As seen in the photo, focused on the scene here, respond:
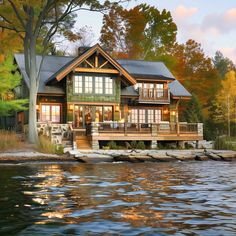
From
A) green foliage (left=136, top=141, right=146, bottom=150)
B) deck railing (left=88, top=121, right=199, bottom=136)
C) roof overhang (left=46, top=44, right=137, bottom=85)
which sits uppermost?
roof overhang (left=46, top=44, right=137, bottom=85)

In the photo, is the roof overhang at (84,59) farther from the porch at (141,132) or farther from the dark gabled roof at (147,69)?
the porch at (141,132)

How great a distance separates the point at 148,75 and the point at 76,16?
10.3 meters

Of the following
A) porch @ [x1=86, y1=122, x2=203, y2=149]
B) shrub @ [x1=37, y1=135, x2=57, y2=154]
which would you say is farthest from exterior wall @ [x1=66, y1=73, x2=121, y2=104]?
shrub @ [x1=37, y1=135, x2=57, y2=154]

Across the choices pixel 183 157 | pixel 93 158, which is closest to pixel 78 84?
pixel 93 158

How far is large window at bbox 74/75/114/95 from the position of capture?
35.9 m

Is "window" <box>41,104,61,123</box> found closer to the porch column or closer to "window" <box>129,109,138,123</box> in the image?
the porch column

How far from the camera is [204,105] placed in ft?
190

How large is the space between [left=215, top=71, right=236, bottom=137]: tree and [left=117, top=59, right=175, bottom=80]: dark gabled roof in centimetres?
1003

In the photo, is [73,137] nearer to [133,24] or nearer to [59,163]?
[59,163]

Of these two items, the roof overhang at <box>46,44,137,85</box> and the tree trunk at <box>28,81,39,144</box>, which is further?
the roof overhang at <box>46,44,137,85</box>

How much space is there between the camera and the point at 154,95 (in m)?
37.4

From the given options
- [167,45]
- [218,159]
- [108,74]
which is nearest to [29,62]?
[108,74]

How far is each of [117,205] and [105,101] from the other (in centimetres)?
2685

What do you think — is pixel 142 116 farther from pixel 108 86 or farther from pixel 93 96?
pixel 93 96
